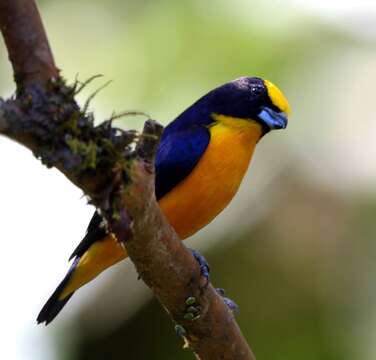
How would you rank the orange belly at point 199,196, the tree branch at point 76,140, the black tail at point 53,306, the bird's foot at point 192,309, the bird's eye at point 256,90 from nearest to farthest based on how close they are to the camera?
the tree branch at point 76,140, the bird's foot at point 192,309, the orange belly at point 199,196, the black tail at point 53,306, the bird's eye at point 256,90

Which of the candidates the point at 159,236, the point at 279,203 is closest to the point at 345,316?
the point at 279,203

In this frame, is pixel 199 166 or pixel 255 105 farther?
pixel 255 105

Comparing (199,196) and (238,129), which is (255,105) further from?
(199,196)

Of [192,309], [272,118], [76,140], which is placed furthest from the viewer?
[272,118]

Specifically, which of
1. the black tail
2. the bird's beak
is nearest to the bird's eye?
the bird's beak

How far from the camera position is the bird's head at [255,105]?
21.2 feet

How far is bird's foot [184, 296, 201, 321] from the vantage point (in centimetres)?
470

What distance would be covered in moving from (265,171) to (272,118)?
165 centimetres

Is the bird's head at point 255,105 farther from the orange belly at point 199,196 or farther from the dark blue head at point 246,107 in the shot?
the orange belly at point 199,196

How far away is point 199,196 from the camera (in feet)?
19.6

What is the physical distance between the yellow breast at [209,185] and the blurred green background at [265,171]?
0.98m

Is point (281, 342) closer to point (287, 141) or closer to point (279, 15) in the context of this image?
point (287, 141)

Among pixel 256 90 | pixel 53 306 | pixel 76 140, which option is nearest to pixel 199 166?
pixel 256 90

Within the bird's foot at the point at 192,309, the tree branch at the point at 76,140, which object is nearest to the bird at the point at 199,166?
the bird's foot at the point at 192,309
